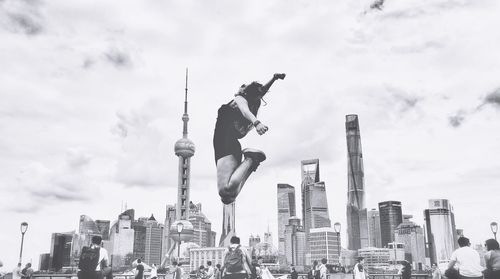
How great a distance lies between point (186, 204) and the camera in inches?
5187

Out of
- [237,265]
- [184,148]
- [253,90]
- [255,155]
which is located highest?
[184,148]

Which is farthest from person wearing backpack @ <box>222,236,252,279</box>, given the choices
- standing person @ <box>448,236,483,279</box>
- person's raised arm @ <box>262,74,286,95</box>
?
standing person @ <box>448,236,483,279</box>

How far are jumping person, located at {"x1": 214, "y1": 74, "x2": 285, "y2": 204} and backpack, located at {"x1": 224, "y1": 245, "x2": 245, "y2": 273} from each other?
37.0 inches

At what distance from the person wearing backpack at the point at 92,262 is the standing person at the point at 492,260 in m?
7.10

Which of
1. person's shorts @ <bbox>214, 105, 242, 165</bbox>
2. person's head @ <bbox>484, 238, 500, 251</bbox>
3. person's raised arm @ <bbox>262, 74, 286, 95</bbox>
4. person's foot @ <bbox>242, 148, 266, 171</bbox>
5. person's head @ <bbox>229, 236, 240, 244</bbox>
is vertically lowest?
person's head @ <bbox>484, 238, 500, 251</bbox>

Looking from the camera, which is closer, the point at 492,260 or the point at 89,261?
the point at 492,260

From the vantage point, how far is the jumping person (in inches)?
344

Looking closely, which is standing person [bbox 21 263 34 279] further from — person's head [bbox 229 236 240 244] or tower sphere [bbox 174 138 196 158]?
tower sphere [bbox 174 138 196 158]

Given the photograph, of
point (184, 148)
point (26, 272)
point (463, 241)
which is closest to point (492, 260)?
point (463, 241)

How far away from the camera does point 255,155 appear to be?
29.1 ft

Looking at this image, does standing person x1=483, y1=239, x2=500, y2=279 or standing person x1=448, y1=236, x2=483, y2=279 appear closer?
standing person x1=448, y1=236, x2=483, y2=279

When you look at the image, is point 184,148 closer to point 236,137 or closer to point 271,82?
point 271,82

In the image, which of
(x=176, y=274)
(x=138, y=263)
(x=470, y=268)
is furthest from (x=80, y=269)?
(x=176, y=274)

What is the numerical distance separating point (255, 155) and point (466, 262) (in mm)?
4059
